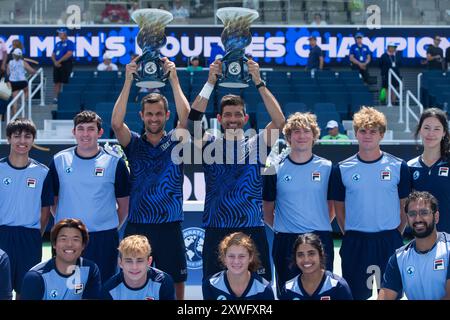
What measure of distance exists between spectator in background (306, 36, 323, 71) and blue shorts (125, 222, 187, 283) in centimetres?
1095

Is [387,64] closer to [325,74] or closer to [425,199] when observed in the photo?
[325,74]

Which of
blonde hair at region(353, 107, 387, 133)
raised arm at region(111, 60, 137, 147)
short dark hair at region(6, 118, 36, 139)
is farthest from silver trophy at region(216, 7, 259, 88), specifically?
short dark hair at region(6, 118, 36, 139)

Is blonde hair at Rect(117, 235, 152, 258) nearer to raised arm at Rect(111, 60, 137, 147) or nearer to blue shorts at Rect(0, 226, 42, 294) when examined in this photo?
raised arm at Rect(111, 60, 137, 147)

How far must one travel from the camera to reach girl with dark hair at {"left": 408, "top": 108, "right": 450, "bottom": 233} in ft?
20.9

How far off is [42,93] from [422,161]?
433 inches

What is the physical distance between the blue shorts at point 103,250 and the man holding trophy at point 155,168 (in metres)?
0.15

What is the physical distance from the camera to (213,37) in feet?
56.9

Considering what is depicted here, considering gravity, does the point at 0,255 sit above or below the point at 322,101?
below

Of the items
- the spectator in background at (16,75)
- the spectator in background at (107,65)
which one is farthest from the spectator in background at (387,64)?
the spectator in background at (16,75)

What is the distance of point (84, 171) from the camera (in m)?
6.33

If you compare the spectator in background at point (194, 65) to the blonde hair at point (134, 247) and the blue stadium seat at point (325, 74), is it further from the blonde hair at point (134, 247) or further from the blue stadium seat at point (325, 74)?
the blonde hair at point (134, 247)

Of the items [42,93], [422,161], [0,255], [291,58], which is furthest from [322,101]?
[0,255]

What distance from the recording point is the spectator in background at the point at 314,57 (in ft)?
55.3
